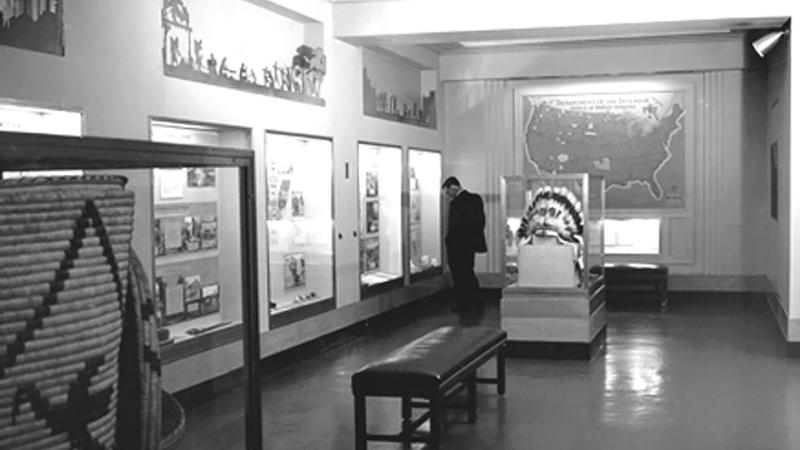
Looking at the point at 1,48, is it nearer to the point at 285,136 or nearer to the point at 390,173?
the point at 285,136

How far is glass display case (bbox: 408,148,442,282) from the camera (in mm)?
13117

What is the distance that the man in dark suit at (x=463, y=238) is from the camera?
12844 mm

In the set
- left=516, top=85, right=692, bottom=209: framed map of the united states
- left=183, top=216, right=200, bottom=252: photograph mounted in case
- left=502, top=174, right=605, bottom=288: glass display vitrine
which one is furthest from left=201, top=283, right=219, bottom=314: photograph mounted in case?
left=516, top=85, right=692, bottom=209: framed map of the united states

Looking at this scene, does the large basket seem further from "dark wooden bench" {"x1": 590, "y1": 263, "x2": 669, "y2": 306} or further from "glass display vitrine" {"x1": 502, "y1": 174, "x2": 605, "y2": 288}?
"dark wooden bench" {"x1": 590, "y1": 263, "x2": 669, "y2": 306}

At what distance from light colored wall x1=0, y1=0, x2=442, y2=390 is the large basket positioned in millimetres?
1480

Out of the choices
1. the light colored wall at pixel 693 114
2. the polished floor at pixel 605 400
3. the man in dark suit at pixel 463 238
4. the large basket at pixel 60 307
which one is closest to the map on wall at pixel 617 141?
the light colored wall at pixel 693 114

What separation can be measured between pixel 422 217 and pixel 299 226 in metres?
4.46

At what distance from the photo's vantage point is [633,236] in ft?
48.5

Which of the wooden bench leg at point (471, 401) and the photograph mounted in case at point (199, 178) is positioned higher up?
the photograph mounted in case at point (199, 178)

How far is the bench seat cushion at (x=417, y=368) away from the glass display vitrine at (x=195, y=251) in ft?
3.86

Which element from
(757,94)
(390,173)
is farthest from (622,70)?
(390,173)

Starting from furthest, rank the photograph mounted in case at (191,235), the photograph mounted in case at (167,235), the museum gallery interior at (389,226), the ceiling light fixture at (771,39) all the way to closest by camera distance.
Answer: the ceiling light fixture at (771,39) < the photograph mounted in case at (191,235) < the photograph mounted in case at (167,235) < the museum gallery interior at (389,226)

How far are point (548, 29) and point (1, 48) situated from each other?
18.9 ft

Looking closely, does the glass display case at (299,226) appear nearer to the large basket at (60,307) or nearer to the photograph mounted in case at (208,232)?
the photograph mounted in case at (208,232)
